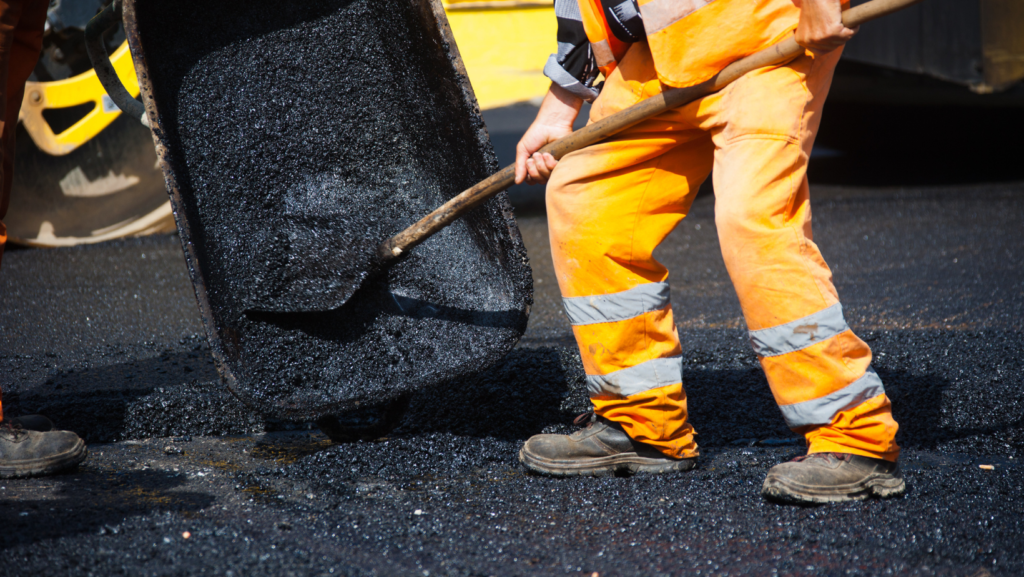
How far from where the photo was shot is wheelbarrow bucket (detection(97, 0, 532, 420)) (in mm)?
2252

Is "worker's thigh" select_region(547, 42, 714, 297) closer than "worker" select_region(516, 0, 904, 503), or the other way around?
"worker" select_region(516, 0, 904, 503)

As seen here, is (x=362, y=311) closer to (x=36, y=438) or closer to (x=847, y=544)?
(x=36, y=438)

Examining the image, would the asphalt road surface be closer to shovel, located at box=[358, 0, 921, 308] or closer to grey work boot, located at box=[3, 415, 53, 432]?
grey work boot, located at box=[3, 415, 53, 432]

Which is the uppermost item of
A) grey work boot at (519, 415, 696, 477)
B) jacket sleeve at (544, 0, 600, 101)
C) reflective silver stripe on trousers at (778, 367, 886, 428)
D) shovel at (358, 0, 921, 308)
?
jacket sleeve at (544, 0, 600, 101)

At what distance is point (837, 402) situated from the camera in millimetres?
1752

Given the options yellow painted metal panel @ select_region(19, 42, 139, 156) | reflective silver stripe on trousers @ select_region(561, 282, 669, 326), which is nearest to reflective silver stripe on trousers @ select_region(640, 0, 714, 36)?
reflective silver stripe on trousers @ select_region(561, 282, 669, 326)

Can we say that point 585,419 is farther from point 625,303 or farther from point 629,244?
point 629,244

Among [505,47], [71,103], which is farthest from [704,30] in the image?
[71,103]

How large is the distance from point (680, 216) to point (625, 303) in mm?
257

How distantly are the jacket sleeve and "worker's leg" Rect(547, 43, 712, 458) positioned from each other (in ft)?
0.30

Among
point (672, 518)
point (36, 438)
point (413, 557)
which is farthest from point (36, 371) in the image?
point (672, 518)

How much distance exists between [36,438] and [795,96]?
6.21ft

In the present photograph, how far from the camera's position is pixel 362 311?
7.88ft

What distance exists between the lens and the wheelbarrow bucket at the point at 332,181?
225cm
